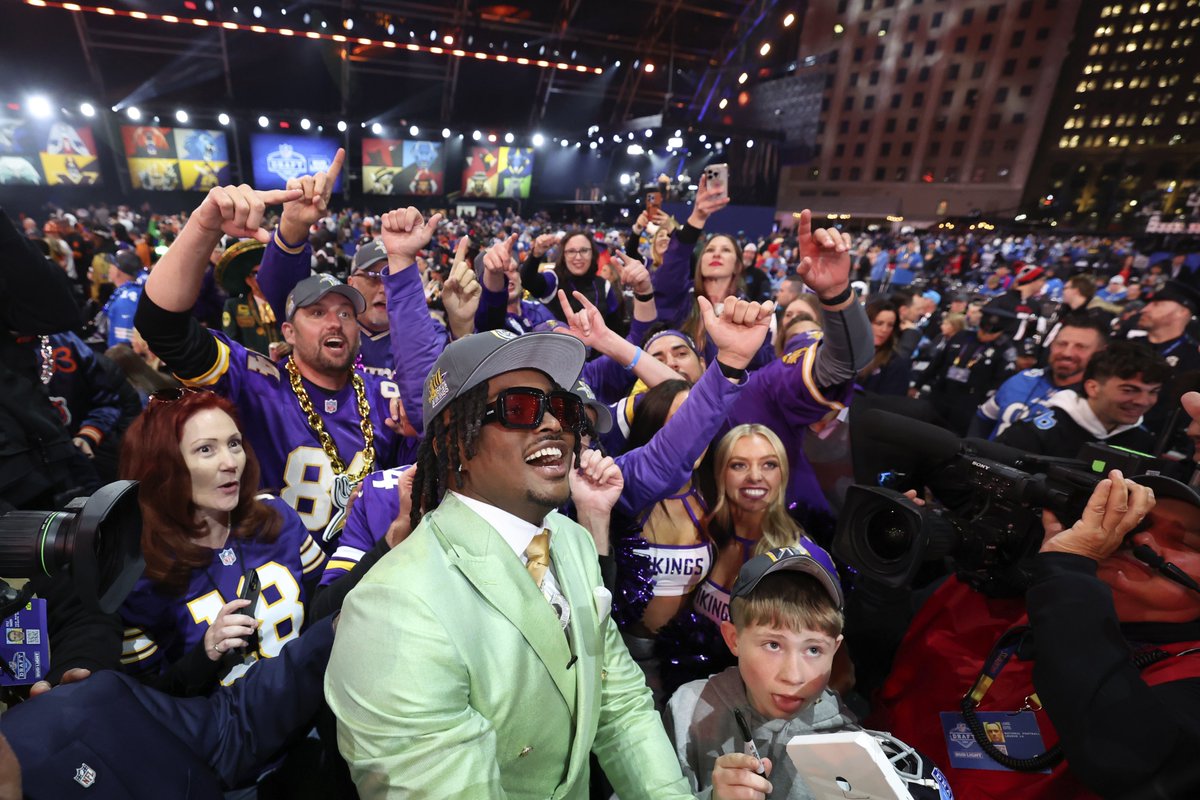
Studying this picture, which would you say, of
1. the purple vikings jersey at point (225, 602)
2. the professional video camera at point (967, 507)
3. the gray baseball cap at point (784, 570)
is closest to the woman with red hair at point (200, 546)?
the purple vikings jersey at point (225, 602)

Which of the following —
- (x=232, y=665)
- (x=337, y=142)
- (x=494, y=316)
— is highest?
(x=337, y=142)

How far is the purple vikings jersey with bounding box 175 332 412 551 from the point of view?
2.75m

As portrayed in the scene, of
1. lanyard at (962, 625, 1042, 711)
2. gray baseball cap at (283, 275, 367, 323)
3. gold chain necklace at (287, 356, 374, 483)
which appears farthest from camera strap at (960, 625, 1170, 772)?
gray baseball cap at (283, 275, 367, 323)

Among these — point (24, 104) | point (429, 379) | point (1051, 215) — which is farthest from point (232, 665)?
point (1051, 215)

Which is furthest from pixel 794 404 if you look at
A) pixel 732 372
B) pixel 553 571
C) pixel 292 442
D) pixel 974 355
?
pixel 974 355

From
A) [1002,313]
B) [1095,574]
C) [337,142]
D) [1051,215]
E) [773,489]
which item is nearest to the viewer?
[1095,574]

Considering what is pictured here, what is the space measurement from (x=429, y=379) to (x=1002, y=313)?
5.97 m

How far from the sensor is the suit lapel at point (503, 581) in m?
1.35

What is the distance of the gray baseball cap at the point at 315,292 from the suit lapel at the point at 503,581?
6.07 feet

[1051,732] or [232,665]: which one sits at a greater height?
[1051,732]

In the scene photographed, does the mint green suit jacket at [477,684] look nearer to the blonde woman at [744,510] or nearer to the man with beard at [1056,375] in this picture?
the blonde woman at [744,510]

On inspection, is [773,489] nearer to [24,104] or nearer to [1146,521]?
[1146,521]

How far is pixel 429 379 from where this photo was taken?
1668mm

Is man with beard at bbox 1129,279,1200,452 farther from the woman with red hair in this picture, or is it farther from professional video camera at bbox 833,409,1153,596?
the woman with red hair
